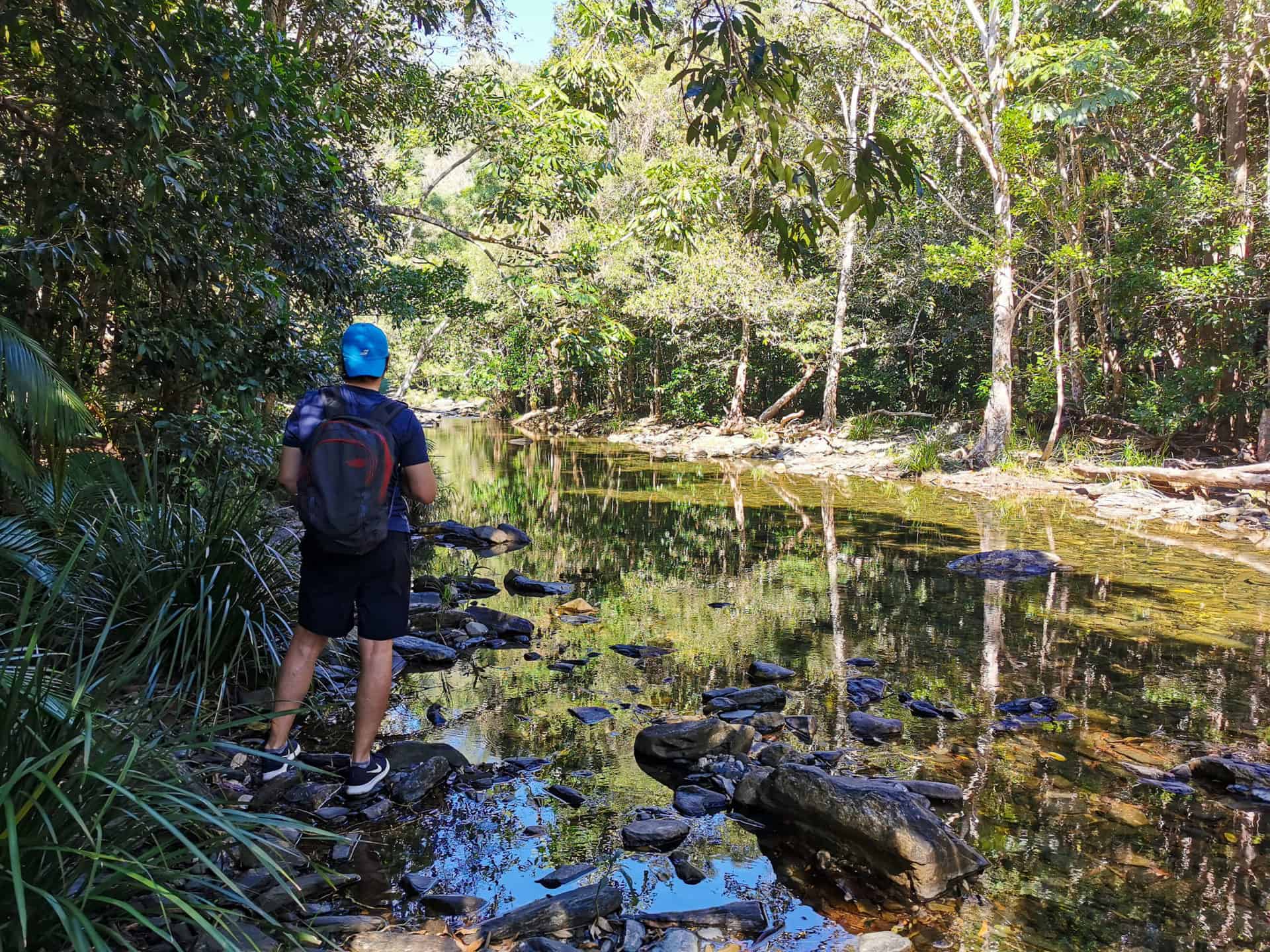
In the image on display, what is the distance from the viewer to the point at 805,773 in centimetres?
353

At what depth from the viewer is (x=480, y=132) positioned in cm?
1059

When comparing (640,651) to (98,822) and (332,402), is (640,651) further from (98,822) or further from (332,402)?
(98,822)

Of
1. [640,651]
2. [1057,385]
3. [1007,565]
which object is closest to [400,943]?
[640,651]

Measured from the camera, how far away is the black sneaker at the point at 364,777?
11.3 ft

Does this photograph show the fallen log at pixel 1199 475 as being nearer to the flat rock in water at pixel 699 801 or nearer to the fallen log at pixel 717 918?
the flat rock in water at pixel 699 801

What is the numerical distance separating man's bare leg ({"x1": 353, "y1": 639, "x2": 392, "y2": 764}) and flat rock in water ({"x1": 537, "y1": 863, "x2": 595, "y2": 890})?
969 millimetres

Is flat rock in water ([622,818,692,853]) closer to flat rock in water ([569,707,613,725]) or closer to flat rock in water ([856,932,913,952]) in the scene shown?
flat rock in water ([856,932,913,952])

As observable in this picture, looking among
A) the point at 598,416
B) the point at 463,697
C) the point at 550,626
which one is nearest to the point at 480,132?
the point at 550,626

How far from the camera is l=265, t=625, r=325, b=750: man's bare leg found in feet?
11.5

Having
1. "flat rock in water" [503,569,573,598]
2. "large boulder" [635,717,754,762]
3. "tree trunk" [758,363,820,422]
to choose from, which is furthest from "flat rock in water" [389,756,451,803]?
"tree trunk" [758,363,820,422]

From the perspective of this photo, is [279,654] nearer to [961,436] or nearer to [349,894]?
[349,894]

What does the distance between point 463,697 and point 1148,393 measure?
52.0 feet

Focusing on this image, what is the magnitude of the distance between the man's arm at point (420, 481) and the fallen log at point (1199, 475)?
1350 centimetres

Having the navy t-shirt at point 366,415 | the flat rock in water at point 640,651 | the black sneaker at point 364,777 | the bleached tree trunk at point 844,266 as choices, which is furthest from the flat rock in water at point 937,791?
the bleached tree trunk at point 844,266
